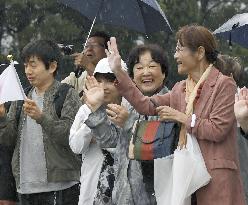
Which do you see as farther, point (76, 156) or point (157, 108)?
point (76, 156)

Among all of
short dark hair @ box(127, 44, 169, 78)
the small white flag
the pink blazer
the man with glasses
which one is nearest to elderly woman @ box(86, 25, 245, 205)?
the pink blazer

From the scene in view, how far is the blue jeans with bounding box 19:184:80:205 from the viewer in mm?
5277

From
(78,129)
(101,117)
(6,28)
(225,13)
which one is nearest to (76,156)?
(78,129)

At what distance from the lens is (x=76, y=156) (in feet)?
17.9

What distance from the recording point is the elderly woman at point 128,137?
451 centimetres

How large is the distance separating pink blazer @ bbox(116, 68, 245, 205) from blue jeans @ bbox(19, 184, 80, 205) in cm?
130

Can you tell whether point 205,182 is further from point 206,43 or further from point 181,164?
point 206,43

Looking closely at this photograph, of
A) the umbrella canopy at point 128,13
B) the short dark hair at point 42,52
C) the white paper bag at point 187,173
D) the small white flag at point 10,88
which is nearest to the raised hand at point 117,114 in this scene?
the white paper bag at point 187,173

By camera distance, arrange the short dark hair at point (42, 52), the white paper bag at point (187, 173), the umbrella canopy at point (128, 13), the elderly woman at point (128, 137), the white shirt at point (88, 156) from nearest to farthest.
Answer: the white paper bag at point (187, 173) → the elderly woman at point (128, 137) → the white shirt at point (88, 156) → the short dark hair at point (42, 52) → the umbrella canopy at point (128, 13)

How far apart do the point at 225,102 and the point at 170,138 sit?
15.4 inches

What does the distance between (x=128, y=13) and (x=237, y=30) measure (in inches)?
42.0

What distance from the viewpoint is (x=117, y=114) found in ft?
15.0

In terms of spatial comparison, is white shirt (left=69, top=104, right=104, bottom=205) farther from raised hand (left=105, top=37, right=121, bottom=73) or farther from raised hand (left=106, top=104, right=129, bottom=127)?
raised hand (left=105, top=37, right=121, bottom=73)

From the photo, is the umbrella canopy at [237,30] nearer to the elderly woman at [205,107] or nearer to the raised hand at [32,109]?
the elderly woman at [205,107]
